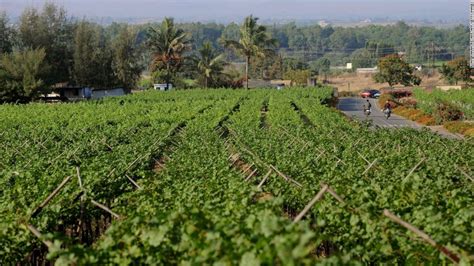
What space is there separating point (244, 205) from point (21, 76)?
183 feet

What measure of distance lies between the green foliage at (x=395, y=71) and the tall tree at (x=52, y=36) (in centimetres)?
4342

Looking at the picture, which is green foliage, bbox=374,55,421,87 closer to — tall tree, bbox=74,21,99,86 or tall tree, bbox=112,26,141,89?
tall tree, bbox=112,26,141,89

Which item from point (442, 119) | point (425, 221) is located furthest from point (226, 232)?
point (442, 119)

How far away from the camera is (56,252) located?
6.14 metres

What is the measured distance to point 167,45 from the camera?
284 feet

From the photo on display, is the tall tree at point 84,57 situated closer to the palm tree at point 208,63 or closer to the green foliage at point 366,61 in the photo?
the palm tree at point 208,63

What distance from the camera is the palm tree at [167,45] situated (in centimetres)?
8606

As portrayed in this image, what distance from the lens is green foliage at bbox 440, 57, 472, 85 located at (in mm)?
95637

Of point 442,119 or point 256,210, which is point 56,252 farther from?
point 442,119

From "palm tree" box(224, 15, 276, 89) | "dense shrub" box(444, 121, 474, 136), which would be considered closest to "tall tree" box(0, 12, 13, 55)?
"palm tree" box(224, 15, 276, 89)

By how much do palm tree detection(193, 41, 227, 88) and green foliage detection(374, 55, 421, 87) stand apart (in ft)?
81.1

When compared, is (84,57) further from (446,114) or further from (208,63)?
(446,114)

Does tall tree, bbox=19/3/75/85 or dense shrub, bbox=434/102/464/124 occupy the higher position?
tall tree, bbox=19/3/75/85

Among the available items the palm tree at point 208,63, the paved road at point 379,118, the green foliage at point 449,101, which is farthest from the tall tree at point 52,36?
the green foliage at point 449,101
